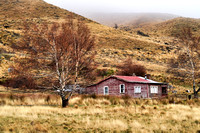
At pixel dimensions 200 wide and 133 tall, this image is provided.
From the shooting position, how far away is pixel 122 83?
1225 inches

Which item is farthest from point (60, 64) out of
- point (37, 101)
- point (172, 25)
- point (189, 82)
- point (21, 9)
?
point (172, 25)

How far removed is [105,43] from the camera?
84.3 metres

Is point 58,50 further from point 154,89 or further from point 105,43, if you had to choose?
point 105,43

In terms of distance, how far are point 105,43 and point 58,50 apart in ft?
226

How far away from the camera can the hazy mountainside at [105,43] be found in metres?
56.2

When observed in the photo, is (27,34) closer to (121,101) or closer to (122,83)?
(121,101)

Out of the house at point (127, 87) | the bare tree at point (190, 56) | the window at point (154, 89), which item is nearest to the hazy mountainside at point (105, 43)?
the window at point (154, 89)

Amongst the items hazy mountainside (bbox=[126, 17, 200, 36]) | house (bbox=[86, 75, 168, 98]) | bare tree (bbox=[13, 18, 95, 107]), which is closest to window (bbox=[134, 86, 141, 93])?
house (bbox=[86, 75, 168, 98])

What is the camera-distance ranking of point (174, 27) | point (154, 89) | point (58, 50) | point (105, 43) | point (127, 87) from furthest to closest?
point (174, 27) < point (105, 43) < point (154, 89) < point (127, 87) < point (58, 50)

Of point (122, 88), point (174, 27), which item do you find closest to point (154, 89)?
point (122, 88)

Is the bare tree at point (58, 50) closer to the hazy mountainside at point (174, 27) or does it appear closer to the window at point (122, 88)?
the window at point (122, 88)

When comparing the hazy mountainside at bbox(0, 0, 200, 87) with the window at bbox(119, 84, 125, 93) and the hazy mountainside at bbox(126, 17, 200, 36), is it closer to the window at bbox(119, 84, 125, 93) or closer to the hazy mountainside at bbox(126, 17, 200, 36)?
the window at bbox(119, 84, 125, 93)

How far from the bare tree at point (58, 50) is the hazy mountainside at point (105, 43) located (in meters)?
24.2

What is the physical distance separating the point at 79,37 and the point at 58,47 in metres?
2.00
